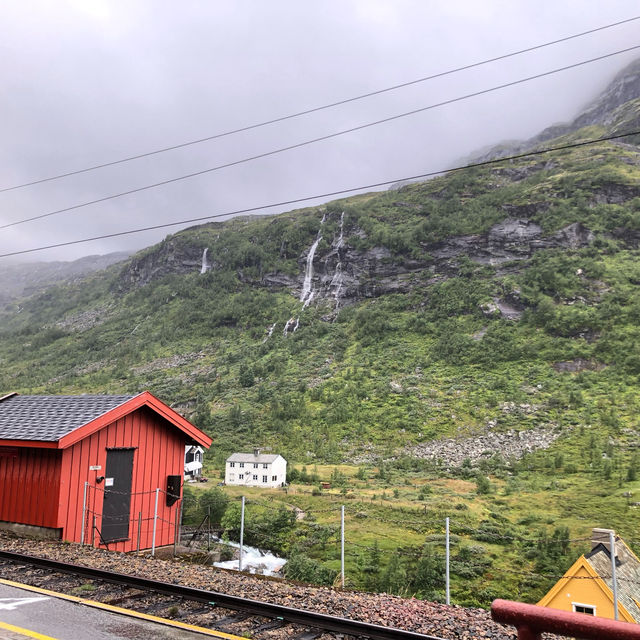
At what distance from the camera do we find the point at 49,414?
1298cm

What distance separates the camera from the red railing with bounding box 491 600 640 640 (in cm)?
238

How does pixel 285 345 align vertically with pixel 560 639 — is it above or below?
above

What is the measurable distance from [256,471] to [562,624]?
40.3 metres

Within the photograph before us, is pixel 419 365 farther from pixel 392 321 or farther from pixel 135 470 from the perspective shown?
pixel 135 470

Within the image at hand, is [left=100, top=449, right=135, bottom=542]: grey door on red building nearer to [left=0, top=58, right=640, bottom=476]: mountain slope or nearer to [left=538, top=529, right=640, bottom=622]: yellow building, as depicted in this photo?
[left=538, top=529, right=640, bottom=622]: yellow building

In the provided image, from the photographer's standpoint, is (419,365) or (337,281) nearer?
(419,365)

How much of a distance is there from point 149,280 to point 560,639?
464 ft

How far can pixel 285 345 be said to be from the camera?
84062 mm

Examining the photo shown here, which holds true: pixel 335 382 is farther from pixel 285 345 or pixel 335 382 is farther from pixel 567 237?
pixel 567 237

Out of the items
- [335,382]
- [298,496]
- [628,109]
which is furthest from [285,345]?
[628,109]

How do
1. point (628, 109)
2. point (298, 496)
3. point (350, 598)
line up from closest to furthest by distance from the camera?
point (350, 598) < point (298, 496) < point (628, 109)

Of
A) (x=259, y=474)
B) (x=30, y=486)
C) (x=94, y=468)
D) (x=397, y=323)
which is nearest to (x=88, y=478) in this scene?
(x=94, y=468)

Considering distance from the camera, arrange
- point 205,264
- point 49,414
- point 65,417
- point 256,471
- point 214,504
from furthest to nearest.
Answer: point 205,264
point 256,471
point 214,504
point 49,414
point 65,417

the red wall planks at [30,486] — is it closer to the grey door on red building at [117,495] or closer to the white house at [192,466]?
the grey door on red building at [117,495]
